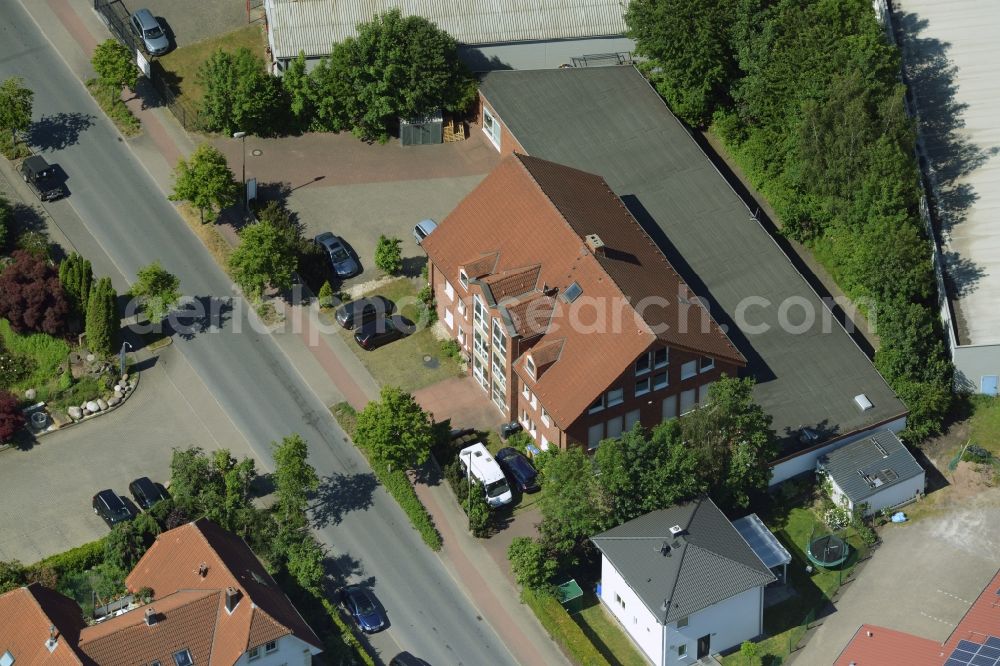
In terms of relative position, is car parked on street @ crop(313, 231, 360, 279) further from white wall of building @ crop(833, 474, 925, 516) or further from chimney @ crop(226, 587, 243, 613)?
white wall of building @ crop(833, 474, 925, 516)

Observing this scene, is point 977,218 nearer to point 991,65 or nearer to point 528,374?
point 991,65

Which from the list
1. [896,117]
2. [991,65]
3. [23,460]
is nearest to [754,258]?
[896,117]

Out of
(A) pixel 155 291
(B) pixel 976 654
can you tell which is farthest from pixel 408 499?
(B) pixel 976 654

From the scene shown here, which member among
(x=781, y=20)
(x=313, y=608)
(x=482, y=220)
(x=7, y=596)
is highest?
(x=781, y=20)

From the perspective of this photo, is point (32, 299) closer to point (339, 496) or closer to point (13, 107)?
point (13, 107)

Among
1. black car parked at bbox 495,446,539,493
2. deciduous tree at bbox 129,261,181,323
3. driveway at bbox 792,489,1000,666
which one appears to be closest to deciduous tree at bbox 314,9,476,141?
deciduous tree at bbox 129,261,181,323

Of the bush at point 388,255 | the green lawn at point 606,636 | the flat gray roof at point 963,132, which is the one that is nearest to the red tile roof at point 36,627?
the green lawn at point 606,636
